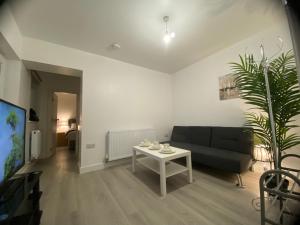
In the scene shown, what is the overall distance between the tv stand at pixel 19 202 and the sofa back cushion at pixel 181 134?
2.67m

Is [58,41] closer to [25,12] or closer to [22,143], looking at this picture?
[25,12]

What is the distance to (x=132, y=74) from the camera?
3.15 meters

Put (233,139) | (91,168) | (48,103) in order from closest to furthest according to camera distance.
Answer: (233,139) → (91,168) → (48,103)

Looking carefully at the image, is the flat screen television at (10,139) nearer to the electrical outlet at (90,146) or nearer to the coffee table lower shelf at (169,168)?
the electrical outlet at (90,146)

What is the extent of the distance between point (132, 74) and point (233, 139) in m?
2.56

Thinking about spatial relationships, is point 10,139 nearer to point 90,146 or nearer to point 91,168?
point 90,146

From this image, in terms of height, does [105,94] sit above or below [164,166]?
above

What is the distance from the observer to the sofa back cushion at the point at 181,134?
3029 mm

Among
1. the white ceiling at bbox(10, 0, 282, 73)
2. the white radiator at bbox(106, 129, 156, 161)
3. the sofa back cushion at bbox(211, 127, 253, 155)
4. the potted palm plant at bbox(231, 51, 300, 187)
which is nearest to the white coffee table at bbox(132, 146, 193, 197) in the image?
the white radiator at bbox(106, 129, 156, 161)

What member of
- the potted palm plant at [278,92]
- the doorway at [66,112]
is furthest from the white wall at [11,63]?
the doorway at [66,112]

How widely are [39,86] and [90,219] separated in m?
3.60

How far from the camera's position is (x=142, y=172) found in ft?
7.76

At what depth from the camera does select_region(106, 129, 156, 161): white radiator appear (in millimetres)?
2611

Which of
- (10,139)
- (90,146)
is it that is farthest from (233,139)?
(10,139)
